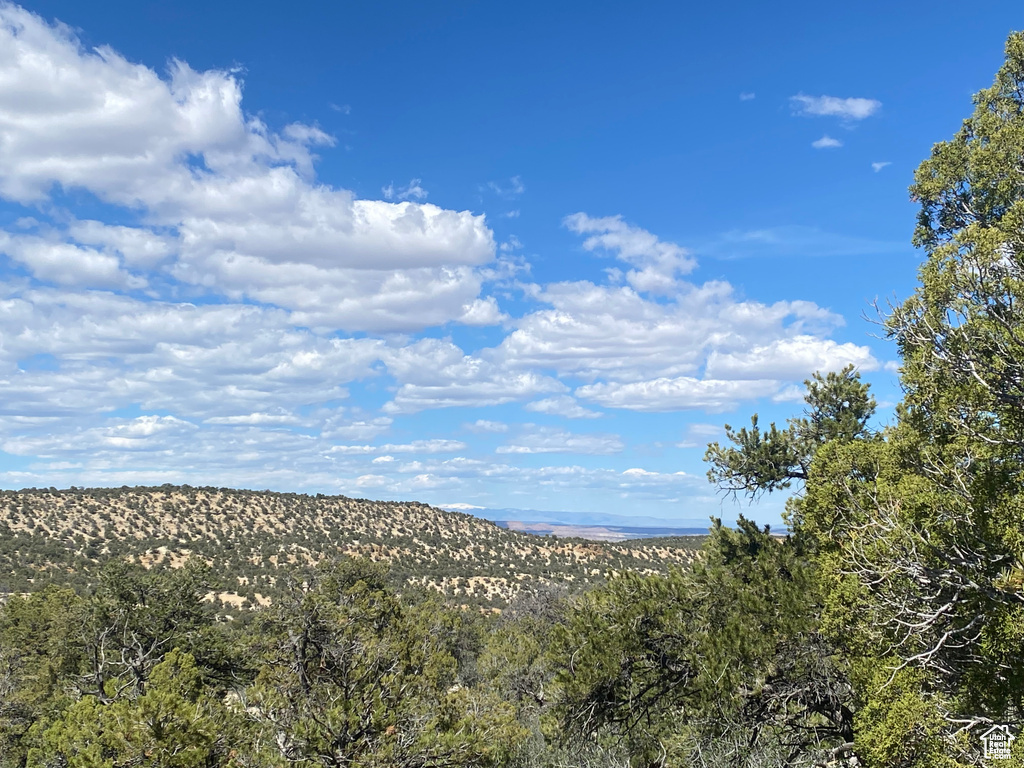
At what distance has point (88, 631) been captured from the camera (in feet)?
74.6

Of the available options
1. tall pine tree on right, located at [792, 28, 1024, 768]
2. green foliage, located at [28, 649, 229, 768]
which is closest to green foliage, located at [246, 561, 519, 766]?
green foliage, located at [28, 649, 229, 768]

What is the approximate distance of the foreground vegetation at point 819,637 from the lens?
8.67 meters

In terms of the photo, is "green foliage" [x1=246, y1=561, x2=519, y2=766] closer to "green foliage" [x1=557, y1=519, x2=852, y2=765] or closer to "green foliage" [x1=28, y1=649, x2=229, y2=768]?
"green foliage" [x1=28, y1=649, x2=229, y2=768]

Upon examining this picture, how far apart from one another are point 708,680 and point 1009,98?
12.9 m

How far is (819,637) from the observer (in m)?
12.6

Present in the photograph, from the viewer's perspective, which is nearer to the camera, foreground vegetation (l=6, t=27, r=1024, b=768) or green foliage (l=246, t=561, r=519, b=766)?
foreground vegetation (l=6, t=27, r=1024, b=768)
